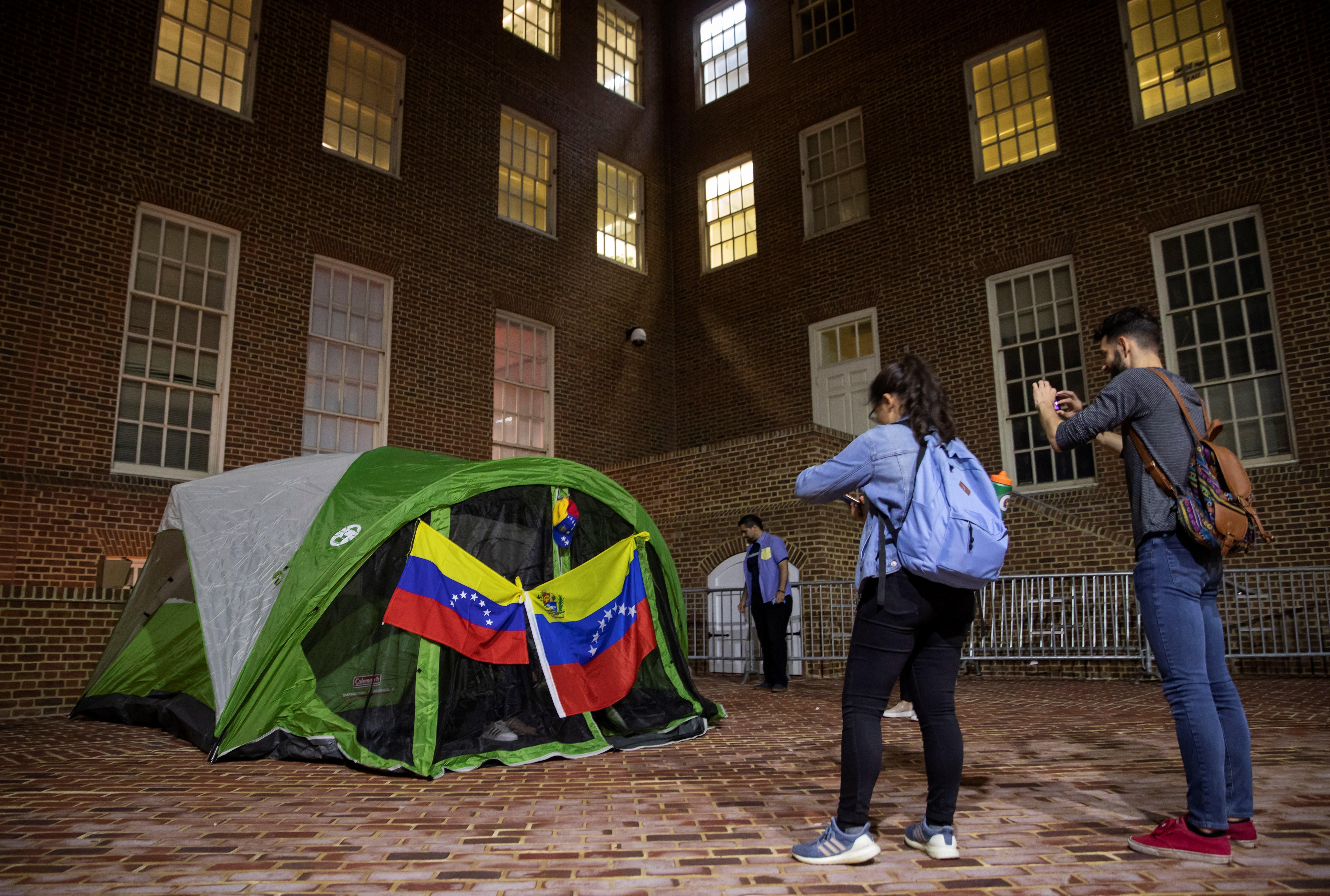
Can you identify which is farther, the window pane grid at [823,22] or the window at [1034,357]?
the window pane grid at [823,22]

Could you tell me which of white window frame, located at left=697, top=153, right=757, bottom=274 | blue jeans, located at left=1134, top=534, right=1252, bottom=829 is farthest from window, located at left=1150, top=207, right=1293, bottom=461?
blue jeans, located at left=1134, top=534, right=1252, bottom=829

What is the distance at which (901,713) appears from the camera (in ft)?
21.9

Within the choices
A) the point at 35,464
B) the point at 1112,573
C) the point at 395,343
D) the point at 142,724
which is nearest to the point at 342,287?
the point at 395,343

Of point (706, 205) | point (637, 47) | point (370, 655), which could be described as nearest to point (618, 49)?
point (637, 47)

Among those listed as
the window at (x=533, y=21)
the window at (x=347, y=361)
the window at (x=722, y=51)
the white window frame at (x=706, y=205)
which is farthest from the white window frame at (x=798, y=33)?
the window at (x=347, y=361)

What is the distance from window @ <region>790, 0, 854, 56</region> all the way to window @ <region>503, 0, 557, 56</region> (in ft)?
14.0

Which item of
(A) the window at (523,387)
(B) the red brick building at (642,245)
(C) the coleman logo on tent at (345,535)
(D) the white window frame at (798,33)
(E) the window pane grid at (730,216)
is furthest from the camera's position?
(E) the window pane grid at (730,216)

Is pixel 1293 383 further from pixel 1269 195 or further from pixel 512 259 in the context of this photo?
pixel 512 259

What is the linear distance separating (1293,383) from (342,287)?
11.7m

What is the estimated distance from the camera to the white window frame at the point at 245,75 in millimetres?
9992

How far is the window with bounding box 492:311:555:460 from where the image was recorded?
13.1 meters

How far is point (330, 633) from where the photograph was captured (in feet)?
16.5

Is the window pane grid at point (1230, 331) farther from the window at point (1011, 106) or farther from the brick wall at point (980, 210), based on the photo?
the window at point (1011, 106)

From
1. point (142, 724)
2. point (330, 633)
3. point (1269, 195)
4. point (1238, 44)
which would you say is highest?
point (1238, 44)
